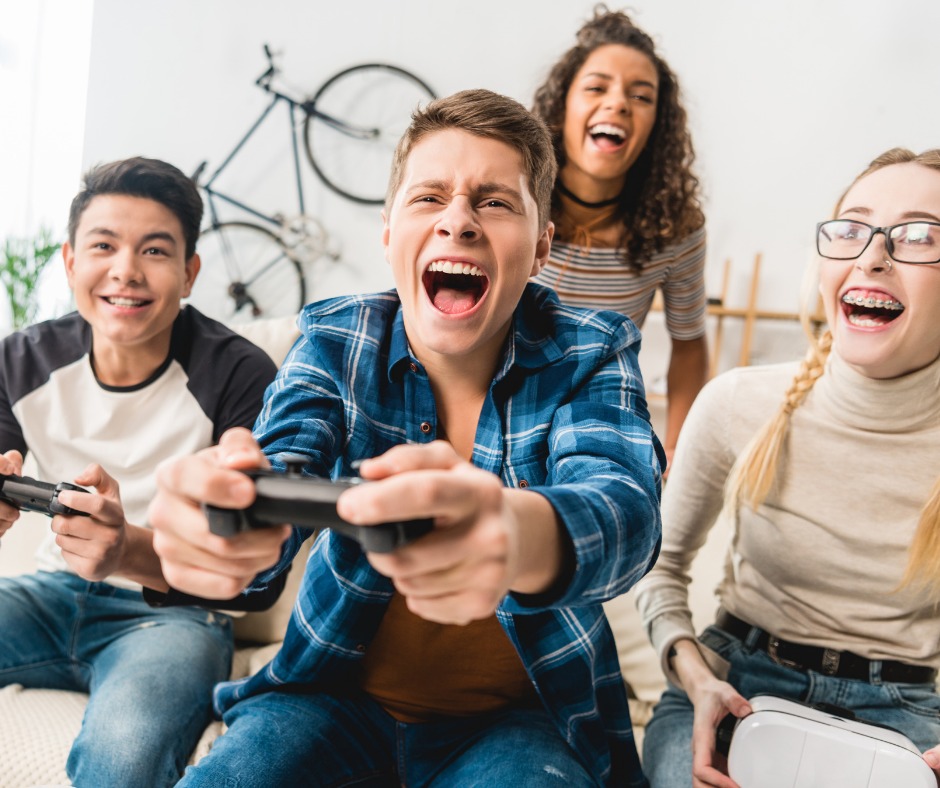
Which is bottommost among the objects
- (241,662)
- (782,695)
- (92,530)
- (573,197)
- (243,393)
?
(241,662)

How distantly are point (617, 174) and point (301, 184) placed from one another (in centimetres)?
272

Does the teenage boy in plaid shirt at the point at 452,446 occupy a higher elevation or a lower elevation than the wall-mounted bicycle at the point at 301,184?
lower

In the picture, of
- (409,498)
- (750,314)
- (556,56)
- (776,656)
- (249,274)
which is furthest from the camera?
(249,274)

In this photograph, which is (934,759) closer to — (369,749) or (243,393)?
(369,749)

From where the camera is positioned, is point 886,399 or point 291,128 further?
point 291,128

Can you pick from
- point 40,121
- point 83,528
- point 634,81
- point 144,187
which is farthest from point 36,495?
point 40,121

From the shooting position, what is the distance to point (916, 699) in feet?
3.46

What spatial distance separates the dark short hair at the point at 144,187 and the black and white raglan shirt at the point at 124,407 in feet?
0.70

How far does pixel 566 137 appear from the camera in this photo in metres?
1.65

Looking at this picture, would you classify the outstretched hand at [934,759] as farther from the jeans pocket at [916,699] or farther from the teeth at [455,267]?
the teeth at [455,267]

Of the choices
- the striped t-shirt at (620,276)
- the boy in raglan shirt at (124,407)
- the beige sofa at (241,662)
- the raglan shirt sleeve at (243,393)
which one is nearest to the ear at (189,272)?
the boy in raglan shirt at (124,407)

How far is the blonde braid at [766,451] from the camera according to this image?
3.70ft

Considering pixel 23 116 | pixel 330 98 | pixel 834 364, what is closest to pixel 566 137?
pixel 834 364

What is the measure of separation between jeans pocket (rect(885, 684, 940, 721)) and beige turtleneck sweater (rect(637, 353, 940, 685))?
0.04 m
